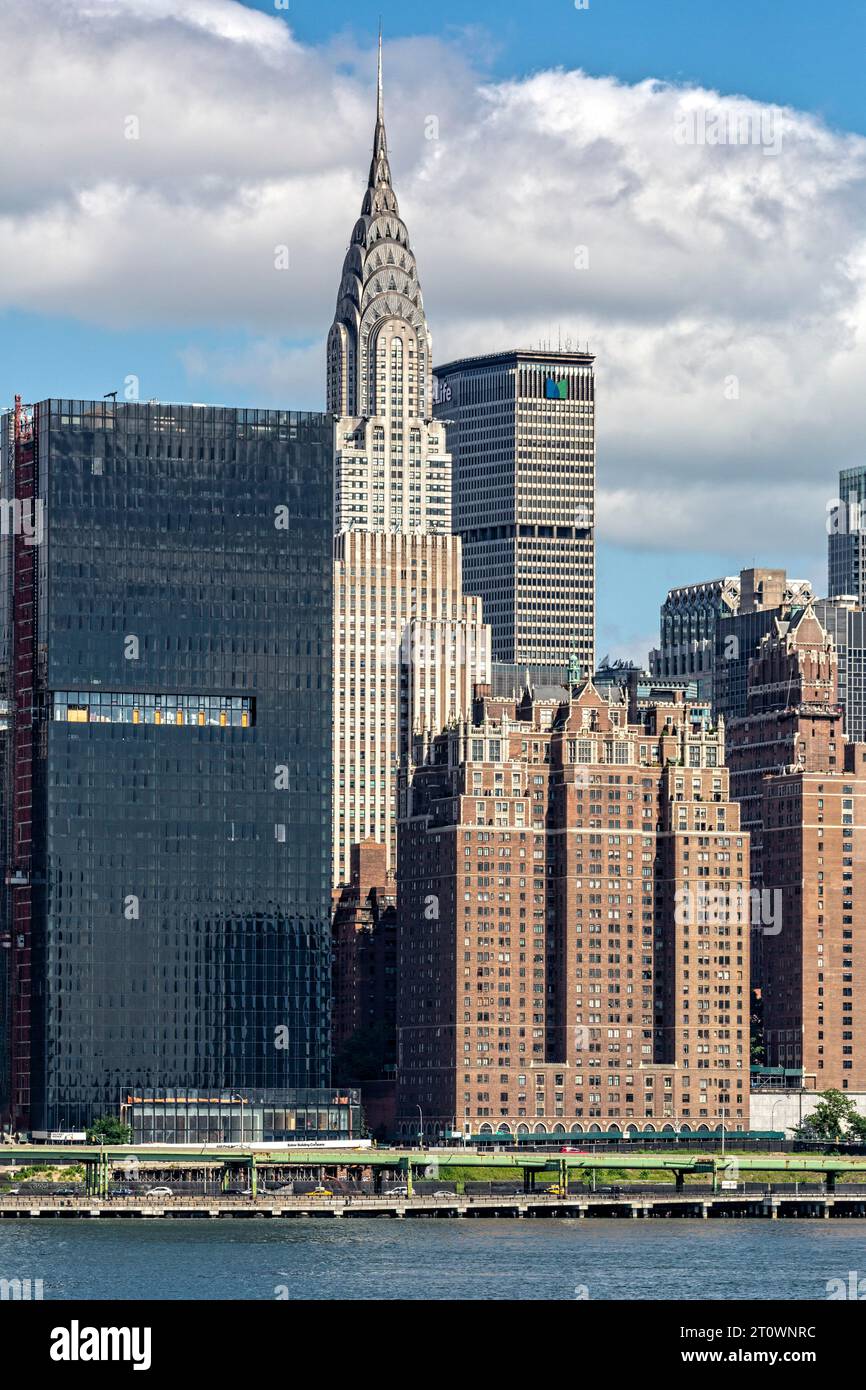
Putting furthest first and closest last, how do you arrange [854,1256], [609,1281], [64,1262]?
[854,1256] < [64,1262] < [609,1281]

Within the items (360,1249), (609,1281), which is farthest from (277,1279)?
(360,1249)

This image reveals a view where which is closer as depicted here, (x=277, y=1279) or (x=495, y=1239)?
(x=277, y=1279)

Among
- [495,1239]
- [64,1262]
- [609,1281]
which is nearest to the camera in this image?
[609,1281]
